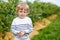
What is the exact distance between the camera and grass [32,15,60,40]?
659 cm

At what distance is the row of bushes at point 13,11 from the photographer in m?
6.73

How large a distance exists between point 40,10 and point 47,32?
111 centimetres

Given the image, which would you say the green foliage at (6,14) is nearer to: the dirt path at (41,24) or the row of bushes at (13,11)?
the row of bushes at (13,11)

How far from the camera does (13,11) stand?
7.04m

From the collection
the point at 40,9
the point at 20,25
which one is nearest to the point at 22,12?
the point at 20,25

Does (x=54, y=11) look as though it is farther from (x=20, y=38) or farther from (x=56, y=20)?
(x=20, y=38)

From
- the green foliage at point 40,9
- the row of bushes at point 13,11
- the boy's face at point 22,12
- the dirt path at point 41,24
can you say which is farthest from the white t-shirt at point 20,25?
the green foliage at point 40,9

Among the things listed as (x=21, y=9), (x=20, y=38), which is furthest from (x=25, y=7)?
(x=20, y=38)

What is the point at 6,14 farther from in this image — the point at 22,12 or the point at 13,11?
the point at 22,12

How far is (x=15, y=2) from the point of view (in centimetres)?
738

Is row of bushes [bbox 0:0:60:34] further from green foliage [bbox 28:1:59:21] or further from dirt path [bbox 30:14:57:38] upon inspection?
dirt path [bbox 30:14:57:38]

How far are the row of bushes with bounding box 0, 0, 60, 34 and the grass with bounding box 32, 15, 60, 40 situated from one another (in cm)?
49

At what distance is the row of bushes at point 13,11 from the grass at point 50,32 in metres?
0.49

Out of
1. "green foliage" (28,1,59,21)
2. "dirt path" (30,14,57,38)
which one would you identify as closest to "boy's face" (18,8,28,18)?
"dirt path" (30,14,57,38)
